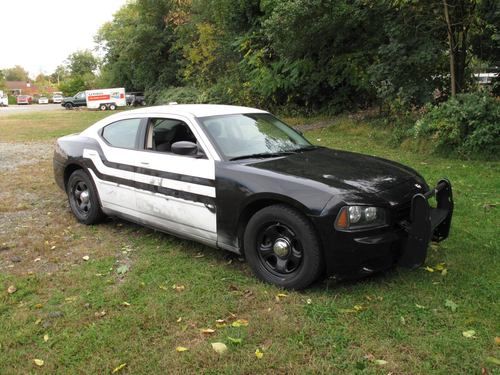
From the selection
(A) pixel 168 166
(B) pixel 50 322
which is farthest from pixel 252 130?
(B) pixel 50 322

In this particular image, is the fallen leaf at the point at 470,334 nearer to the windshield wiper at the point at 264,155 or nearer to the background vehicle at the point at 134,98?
the windshield wiper at the point at 264,155

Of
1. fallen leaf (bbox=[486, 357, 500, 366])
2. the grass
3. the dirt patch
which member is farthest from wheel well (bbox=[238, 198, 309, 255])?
the dirt patch

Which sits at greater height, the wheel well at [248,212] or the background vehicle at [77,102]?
the background vehicle at [77,102]

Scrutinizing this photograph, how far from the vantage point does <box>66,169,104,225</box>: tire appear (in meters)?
5.85

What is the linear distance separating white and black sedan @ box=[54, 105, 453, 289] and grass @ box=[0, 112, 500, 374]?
0.28 meters

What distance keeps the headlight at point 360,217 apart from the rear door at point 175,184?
125 centimetres

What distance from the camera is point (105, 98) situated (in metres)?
43.5

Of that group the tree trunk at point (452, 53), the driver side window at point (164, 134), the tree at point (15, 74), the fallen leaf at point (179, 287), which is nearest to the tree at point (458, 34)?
the tree trunk at point (452, 53)

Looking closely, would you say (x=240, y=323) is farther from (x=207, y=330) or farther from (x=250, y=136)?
(x=250, y=136)

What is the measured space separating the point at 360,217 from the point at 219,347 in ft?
4.76

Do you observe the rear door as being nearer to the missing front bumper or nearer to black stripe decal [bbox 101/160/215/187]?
black stripe decal [bbox 101/160/215/187]

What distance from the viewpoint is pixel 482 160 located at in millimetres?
8844

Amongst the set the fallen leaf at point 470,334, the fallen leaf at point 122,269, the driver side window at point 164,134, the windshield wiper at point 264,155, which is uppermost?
the driver side window at point 164,134

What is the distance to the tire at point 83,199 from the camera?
585 cm
